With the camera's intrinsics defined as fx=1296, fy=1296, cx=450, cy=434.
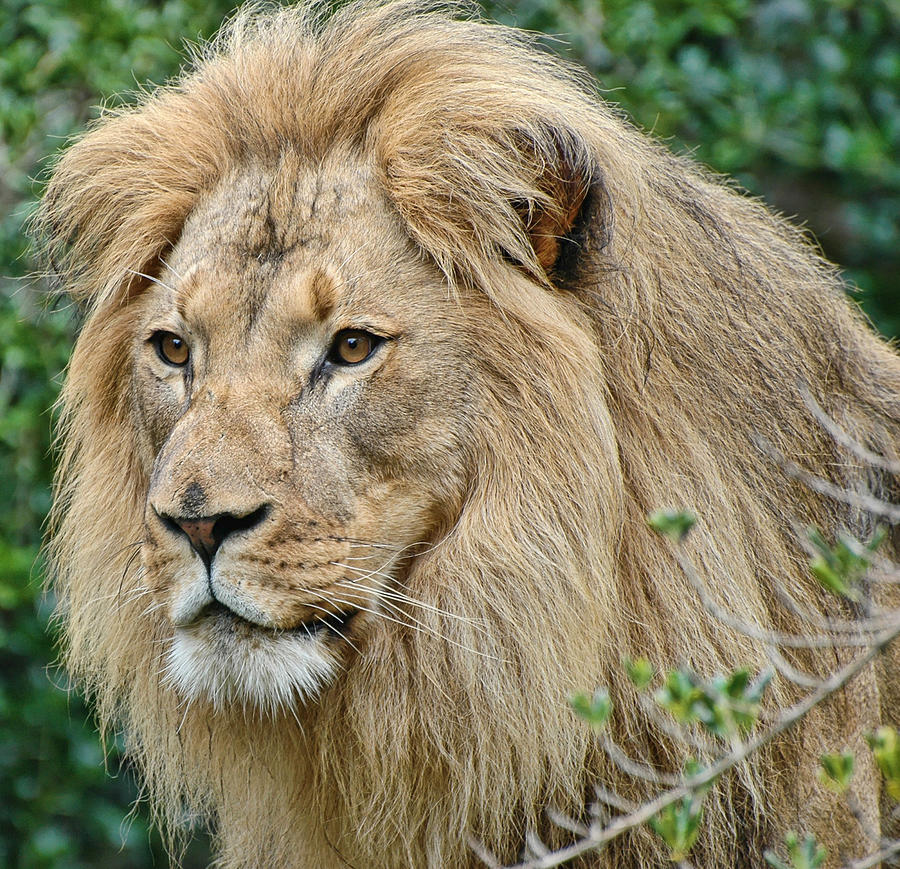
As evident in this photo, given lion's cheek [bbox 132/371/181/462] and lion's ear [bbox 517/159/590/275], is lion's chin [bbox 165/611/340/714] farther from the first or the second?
lion's ear [bbox 517/159/590/275]

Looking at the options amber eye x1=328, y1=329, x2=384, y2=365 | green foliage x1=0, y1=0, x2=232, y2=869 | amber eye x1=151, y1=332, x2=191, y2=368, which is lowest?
green foliage x1=0, y1=0, x2=232, y2=869

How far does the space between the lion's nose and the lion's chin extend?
6.0 inches

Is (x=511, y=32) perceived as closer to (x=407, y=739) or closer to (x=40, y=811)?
(x=407, y=739)

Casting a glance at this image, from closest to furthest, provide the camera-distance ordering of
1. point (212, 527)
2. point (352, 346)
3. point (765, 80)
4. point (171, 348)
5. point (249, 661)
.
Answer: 1. point (212, 527)
2. point (249, 661)
3. point (352, 346)
4. point (171, 348)
5. point (765, 80)

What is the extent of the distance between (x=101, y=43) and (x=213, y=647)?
300cm

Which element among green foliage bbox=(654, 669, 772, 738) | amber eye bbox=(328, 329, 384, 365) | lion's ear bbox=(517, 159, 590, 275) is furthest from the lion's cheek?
green foliage bbox=(654, 669, 772, 738)

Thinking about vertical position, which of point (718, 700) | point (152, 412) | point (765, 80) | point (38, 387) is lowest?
point (38, 387)

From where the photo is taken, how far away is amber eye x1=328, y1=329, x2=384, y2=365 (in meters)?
2.67

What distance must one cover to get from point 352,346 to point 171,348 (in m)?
0.51

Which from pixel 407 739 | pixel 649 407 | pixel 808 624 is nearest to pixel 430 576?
pixel 407 739

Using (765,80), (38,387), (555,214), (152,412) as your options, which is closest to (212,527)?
(152,412)

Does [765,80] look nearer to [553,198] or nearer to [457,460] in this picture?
[553,198]

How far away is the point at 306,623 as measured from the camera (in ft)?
8.43

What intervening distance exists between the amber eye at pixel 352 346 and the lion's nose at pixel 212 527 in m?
0.38
